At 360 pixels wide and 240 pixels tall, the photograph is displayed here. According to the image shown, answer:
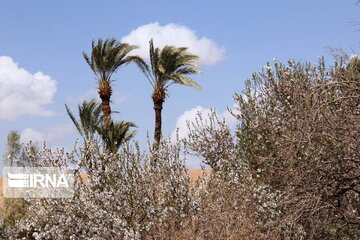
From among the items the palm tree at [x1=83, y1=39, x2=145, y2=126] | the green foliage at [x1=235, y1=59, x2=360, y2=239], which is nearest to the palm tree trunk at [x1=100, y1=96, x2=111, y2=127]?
the palm tree at [x1=83, y1=39, x2=145, y2=126]

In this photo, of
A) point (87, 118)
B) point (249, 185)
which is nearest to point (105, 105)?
point (87, 118)

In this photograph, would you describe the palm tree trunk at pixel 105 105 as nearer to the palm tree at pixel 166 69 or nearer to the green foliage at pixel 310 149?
the palm tree at pixel 166 69

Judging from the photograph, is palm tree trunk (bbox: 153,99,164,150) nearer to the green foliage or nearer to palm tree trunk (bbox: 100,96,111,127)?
palm tree trunk (bbox: 100,96,111,127)

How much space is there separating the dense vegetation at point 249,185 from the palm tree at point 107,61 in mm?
11461

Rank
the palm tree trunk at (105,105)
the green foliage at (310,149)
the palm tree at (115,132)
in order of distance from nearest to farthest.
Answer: the green foliage at (310,149) → the palm tree at (115,132) → the palm tree trunk at (105,105)

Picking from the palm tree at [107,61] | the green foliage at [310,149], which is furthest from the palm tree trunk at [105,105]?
the green foliage at [310,149]

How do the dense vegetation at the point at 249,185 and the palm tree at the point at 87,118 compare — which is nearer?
the dense vegetation at the point at 249,185

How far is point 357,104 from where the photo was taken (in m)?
12.9

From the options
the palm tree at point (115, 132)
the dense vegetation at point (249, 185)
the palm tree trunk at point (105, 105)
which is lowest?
the dense vegetation at point (249, 185)

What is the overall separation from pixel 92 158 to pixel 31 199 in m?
2.05

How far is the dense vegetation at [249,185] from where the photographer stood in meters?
11.9

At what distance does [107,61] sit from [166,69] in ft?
8.28

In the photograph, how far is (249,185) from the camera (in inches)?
591

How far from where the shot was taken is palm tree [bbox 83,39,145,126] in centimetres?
2800
